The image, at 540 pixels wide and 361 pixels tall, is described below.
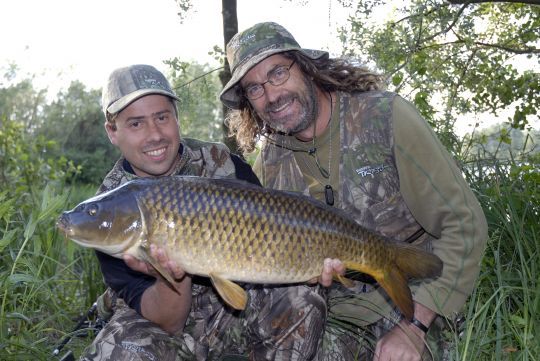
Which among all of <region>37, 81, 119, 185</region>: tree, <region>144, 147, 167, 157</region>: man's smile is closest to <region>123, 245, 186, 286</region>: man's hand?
<region>144, 147, 167, 157</region>: man's smile

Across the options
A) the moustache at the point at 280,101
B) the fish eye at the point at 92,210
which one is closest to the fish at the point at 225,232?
the fish eye at the point at 92,210

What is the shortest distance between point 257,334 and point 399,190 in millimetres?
798

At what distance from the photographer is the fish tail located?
7.27 ft

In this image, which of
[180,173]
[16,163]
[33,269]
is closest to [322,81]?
[180,173]

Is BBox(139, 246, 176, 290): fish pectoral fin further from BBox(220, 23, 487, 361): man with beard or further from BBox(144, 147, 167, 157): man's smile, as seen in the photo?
BBox(220, 23, 487, 361): man with beard

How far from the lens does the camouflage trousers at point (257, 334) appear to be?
2434mm

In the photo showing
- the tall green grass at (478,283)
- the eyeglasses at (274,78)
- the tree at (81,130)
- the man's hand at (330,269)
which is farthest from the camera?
the tree at (81,130)

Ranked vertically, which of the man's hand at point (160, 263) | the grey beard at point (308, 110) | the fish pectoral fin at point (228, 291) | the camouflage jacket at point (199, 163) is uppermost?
the grey beard at point (308, 110)

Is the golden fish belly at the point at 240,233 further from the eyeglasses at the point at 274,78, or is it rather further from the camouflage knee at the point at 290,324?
the eyeglasses at the point at 274,78

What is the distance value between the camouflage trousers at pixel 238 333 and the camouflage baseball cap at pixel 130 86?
0.82 m

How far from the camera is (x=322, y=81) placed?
281cm

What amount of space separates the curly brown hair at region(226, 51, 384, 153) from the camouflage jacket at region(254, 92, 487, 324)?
8 cm

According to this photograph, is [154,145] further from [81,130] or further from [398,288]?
[81,130]

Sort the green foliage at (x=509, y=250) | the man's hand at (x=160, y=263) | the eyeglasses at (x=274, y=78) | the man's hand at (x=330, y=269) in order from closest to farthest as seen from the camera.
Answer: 1. the man's hand at (x=160, y=263)
2. the man's hand at (x=330, y=269)
3. the green foliage at (x=509, y=250)
4. the eyeglasses at (x=274, y=78)
